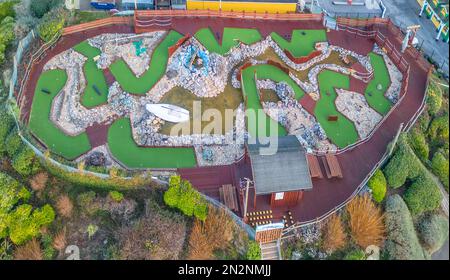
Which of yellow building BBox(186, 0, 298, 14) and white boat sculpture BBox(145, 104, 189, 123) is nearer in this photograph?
white boat sculpture BBox(145, 104, 189, 123)

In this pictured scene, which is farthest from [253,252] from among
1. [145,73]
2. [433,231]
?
[145,73]

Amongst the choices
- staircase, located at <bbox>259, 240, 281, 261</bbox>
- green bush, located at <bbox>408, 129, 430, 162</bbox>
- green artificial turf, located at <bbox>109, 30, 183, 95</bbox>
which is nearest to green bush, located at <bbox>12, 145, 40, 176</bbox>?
green artificial turf, located at <bbox>109, 30, 183, 95</bbox>

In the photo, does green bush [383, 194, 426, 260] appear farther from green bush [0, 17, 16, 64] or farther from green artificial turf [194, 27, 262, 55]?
green bush [0, 17, 16, 64]

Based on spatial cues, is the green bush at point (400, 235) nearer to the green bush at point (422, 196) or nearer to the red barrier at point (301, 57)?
the green bush at point (422, 196)

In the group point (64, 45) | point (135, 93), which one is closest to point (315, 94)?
point (135, 93)
